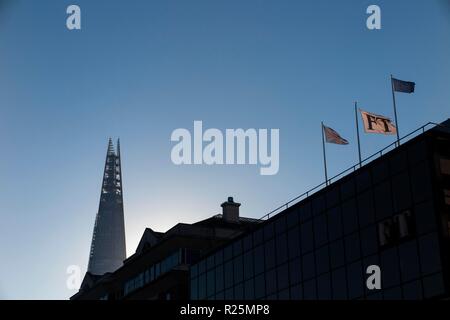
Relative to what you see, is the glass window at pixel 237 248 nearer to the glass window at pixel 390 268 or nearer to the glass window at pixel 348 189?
the glass window at pixel 348 189

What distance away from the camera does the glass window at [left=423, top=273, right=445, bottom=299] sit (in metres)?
Answer: 32.9

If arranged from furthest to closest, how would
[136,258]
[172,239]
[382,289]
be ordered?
[136,258] < [172,239] < [382,289]

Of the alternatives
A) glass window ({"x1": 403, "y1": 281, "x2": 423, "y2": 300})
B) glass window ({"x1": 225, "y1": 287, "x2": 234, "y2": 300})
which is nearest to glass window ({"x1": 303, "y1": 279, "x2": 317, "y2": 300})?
glass window ({"x1": 403, "y1": 281, "x2": 423, "y2": 300})

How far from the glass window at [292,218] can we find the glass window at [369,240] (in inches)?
318

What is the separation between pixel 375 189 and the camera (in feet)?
129

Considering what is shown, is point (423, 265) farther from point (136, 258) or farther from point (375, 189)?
point (136, 258)

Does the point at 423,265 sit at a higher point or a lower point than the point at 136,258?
lower

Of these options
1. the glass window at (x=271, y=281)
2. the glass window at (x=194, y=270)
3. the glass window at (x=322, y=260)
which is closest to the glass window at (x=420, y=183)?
the glass window at (x=322, y=260)

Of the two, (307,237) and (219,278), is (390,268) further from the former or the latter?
(219,278)

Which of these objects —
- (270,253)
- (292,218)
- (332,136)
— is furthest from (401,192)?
(270,253)

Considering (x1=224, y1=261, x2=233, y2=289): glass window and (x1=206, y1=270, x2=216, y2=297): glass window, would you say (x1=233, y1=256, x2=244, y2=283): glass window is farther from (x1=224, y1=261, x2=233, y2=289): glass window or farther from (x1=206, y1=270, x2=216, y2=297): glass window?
(x1=206, y1=270, x2=216, y2=297): glass window
